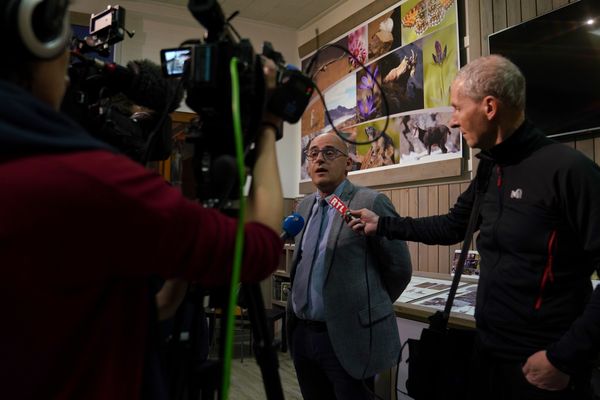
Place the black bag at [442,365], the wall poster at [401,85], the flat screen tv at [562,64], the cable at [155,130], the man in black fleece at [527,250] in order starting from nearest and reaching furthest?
the cable at [155,130], the man in black fleece at [527,250], the black bag at [442,365], the flat screen tv at [562,64], the wall poster at [401,85]

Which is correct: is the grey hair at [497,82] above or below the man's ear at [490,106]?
above

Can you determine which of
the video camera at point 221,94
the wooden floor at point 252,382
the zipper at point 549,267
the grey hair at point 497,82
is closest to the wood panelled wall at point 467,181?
the wooden floor at point 252,382

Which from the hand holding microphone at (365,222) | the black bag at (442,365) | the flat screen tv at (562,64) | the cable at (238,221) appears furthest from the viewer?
the flat screen tv at (562,64)

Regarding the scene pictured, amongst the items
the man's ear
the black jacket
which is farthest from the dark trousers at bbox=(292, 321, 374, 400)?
the man's ear

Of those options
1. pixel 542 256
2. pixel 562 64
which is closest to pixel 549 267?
pixel 542 256

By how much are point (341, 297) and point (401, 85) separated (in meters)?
2.55

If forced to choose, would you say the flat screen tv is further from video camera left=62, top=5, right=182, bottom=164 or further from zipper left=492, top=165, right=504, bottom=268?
video camera left=62, top=5, right=182, bottom=164

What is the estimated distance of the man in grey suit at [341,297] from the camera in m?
1.76

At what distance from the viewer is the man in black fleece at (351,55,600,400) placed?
3.56 ft

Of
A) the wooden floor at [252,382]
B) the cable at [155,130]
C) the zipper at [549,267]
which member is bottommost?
the wooden floor at [252,382]

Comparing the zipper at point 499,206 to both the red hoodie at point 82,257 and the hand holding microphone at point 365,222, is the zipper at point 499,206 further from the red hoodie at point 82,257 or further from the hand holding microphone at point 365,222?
the red hoodie at point 82,257

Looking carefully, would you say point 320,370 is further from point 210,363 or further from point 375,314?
point 210,363

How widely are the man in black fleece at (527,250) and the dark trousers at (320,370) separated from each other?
58 cm

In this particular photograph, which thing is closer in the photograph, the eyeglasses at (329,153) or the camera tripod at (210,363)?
the camera tripod at (210,363)
